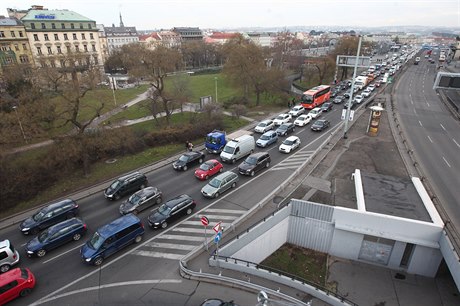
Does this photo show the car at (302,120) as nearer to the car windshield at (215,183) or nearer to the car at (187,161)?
the car at (187,161)

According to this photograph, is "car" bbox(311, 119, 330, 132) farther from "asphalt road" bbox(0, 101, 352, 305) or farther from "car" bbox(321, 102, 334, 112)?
"asphalt road" bbox(0, 101, 352, 305)

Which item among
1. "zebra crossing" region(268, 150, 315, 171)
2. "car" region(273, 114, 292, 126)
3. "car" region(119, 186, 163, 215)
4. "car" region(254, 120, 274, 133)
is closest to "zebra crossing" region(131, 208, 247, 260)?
"car" region(119, 186, 163, 215)

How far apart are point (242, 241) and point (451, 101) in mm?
60607

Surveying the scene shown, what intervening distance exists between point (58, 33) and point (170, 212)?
3063 inches

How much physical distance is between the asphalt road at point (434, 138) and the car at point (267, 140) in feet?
54.3

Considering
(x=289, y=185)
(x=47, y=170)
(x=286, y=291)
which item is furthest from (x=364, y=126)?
(x=47, y=170)

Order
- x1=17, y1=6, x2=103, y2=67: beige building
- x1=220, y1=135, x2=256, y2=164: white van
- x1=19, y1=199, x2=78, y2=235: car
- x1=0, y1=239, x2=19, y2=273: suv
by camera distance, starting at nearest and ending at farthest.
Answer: x1=0, y1=239, x2=19, y2=273: suv, x1=19, y1=199, x2=78, y2=235: car, x1=220, y1=135, x2=256, y2=164: white van, x1=17, y1=6, x2=103, y2=67: beige building

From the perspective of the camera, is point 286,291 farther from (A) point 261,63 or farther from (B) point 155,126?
(A) point 261,63

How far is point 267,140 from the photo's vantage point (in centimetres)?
3566

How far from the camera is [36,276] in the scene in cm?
1641

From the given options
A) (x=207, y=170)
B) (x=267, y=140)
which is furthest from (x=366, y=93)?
(x=207, y=170)

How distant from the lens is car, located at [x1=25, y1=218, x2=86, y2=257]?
17639 millimetres

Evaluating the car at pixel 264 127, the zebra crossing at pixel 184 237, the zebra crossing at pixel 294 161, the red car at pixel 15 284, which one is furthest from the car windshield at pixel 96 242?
the car at pixel 264 127

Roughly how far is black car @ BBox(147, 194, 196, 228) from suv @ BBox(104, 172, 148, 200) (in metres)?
5.07
